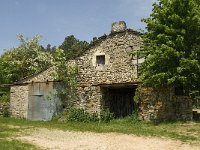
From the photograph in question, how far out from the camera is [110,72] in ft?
77.5

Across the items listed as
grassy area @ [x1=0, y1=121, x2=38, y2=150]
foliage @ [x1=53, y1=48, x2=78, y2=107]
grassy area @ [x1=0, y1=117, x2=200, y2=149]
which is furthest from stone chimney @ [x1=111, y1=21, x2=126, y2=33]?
grassy area @ [x1=0, y1=121, x2=38, y2=150]

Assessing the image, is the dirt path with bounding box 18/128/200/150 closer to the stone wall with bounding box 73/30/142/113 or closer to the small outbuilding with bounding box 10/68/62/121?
the stone wall with bounding box 73/30/142/113

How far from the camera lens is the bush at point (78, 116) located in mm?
22719

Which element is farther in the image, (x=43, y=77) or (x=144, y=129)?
(x=43, y=77)

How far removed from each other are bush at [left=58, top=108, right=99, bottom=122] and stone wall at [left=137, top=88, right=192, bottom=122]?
314 cm

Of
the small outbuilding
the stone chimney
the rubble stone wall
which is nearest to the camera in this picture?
the small outbuilding

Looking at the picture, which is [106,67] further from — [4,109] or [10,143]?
[10,143]

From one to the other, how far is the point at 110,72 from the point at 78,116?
3.46m

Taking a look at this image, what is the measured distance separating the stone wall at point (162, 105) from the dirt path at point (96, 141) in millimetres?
4590

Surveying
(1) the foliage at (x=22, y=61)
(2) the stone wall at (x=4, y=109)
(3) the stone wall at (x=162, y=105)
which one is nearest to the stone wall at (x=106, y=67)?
(3) the stone wall at (x=162, y=105)

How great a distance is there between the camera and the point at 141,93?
21.2 m

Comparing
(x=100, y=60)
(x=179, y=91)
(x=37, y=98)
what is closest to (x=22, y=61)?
(x=37, y=98)

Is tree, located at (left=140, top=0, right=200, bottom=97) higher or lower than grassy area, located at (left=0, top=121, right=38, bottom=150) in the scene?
higher

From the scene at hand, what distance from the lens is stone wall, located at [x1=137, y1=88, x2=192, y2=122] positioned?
20.8m
